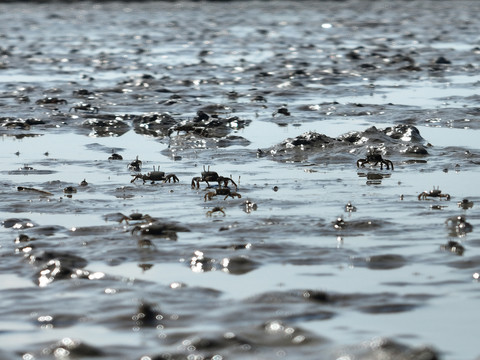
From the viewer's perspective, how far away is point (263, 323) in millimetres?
6094

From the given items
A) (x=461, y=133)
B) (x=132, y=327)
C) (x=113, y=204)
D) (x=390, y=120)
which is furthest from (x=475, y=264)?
(x=390, y=120)

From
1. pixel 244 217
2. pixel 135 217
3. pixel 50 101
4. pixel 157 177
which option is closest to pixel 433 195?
pixel 244 217

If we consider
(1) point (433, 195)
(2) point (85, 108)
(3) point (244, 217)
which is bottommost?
(3) point (244, 217)

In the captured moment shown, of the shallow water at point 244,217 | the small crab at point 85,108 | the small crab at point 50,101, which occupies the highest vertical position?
the small crab at point 50,101

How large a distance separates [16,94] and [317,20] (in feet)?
95.6

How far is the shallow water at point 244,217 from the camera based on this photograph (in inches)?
237

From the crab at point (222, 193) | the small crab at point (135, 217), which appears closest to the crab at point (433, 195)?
the crab at point (222, 193)

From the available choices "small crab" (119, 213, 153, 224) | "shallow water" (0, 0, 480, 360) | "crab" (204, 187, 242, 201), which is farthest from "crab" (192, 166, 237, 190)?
"small crab" (119, 213, 153, 224)

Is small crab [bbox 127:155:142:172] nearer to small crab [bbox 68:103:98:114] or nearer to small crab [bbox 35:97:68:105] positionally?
small crab [bbox 68:103:98:114]

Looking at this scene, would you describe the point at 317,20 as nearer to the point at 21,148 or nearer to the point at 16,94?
the point at 16,94

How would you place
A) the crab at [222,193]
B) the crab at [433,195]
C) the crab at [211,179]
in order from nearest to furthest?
1. the crab at [433,195]
2. the crab at [222,193]
3. the crab at [211,179]

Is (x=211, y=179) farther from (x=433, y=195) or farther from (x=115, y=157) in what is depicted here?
(x=115, y=157)

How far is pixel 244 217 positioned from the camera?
9.07 metres

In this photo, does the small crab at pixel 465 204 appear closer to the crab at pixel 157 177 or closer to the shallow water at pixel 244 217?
the shallow water at pixel 244 217
